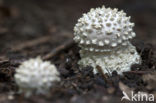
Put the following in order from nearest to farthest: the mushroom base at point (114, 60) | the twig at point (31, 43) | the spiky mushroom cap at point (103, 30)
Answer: the spiky mushroom cap at point (103, 30) < the mushroom base at point (114, 60) < the twig at point (31, 43)

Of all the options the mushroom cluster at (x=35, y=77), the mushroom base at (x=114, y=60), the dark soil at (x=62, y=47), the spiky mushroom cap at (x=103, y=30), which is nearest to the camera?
the mushroom cluster at (x=35, y=77)

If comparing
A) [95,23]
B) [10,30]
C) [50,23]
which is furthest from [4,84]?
[50,23]

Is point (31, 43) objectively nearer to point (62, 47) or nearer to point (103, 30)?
point (62, 47)

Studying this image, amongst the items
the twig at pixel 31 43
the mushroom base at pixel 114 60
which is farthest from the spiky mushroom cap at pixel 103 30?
the twig at pixel 31 43

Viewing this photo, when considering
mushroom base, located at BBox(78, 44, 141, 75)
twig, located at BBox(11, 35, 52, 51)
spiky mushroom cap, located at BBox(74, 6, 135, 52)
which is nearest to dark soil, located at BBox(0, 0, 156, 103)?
twig, located at BBox(11, 35, 52, 51)

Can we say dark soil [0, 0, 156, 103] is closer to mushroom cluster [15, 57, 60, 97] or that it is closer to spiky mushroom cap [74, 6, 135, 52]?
mushroom cluster [15, 57, 60, 97]

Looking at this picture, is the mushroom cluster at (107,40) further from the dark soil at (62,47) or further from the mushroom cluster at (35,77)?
the mushroom cluster at (35,77)

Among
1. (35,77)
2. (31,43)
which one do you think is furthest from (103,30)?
(31,43)

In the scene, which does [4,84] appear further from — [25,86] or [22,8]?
[22,8]
